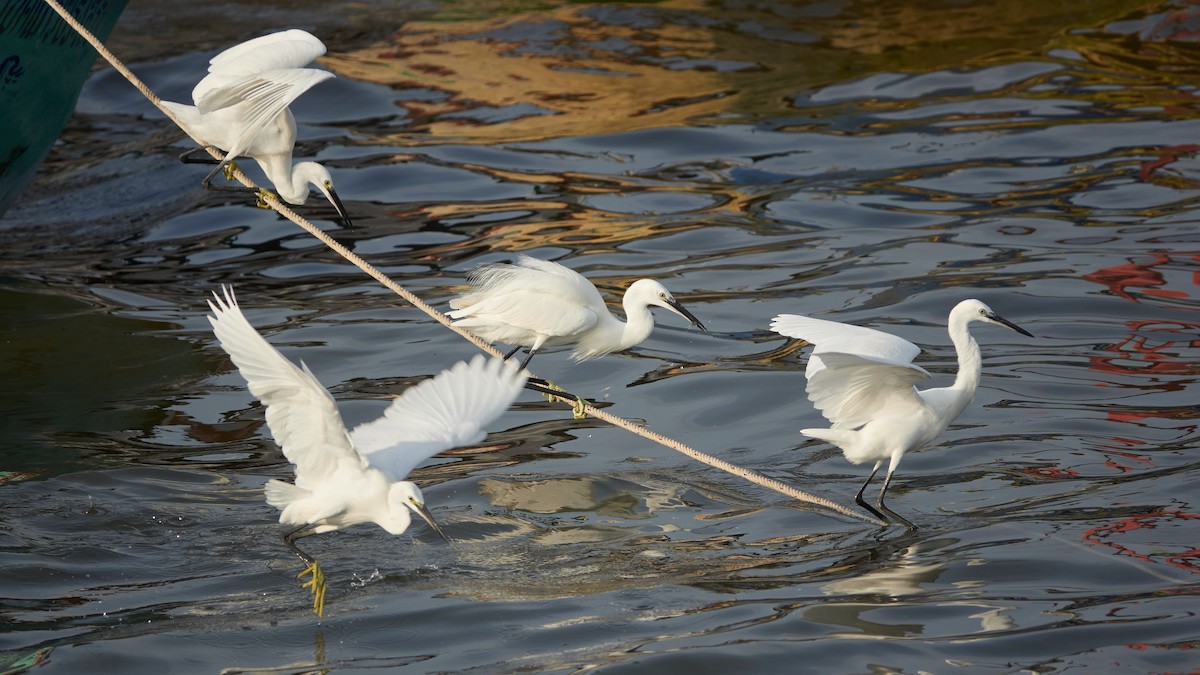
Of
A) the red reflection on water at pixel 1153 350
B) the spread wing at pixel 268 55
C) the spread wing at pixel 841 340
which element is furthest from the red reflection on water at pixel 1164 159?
the spread wing at pixel 268 55

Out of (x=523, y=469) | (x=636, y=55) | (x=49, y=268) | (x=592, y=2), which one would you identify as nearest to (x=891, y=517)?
(x=523, y=469)

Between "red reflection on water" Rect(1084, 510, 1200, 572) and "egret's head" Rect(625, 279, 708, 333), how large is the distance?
2.34 meters

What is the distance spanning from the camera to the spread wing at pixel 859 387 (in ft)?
20.2

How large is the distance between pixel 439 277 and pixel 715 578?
5.77 metres

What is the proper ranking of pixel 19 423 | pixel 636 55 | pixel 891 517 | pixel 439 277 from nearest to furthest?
1. pixel 891 517
2. pixel 19 423
3. pixel 439 277
4. pixel 636 55

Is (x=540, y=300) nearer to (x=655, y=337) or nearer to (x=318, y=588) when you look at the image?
(x=318, y=588)

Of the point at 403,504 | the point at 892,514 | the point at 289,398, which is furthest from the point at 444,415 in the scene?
the point at 892,514

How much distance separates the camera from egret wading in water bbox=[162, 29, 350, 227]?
672 centimetres

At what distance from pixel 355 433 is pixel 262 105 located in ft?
6.17

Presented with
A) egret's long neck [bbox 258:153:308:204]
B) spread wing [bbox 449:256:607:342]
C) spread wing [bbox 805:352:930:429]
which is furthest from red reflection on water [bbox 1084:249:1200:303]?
egret's long neck [bbox 258:153:308:204]

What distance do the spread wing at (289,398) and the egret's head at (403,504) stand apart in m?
0.21

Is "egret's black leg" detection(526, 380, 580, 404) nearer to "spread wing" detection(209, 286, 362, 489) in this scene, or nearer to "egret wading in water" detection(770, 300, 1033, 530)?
"egret wading in water" detection(770, 300, 1033, 530)

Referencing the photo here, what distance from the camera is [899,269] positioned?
11008mm

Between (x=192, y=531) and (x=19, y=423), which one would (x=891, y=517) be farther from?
(x=19, y=423)
